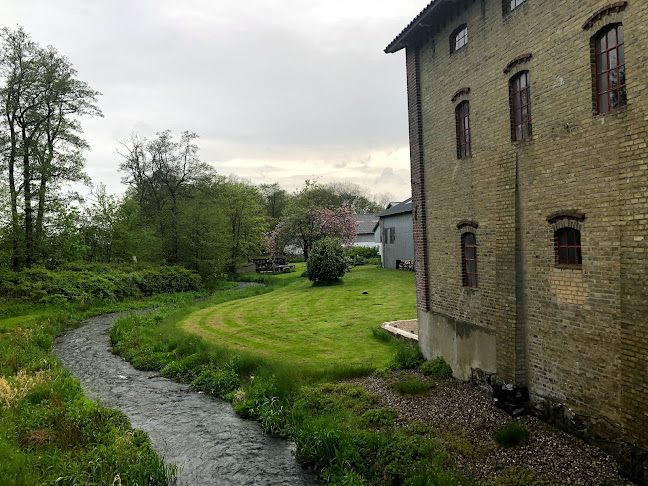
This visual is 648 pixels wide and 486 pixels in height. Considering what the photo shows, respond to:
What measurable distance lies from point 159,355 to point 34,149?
18.0 m

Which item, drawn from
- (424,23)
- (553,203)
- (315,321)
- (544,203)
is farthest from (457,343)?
(424,23)

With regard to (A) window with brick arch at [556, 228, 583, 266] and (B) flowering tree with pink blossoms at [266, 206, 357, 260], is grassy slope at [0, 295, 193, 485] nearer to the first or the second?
(A) window with brick arch at [556, 228, 583, 266]

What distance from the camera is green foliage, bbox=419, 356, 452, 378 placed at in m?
11.6

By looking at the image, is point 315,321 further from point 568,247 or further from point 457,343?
point 568,247

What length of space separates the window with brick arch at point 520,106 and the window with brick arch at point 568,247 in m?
2.31

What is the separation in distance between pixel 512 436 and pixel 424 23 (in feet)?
35.2

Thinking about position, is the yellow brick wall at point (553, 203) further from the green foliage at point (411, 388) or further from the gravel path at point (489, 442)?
the green foliage at point (411, 388)

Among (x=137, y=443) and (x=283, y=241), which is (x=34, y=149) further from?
(x=137, y=443)

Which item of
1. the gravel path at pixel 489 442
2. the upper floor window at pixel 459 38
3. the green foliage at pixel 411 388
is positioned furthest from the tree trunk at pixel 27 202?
the upper floor window at pixel 459 38

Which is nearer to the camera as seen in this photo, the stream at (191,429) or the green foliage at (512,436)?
the green foliage at (512,436)

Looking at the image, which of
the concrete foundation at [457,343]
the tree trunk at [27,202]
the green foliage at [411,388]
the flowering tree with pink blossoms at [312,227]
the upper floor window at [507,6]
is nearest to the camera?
the upper floor window at [507,6]

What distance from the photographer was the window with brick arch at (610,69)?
720cm

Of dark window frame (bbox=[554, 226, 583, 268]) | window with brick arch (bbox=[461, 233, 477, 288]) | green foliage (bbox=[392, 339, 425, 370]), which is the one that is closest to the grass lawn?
green foliage (bbox=[392, 339, 425, 370])

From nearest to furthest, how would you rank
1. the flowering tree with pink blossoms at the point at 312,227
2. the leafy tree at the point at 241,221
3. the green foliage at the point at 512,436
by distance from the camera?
1. the green foliage at the point at 512,436
2. the flowering tree with pink blossoms at the point at 312,227
3. the leafy tree at the point at 241,221
